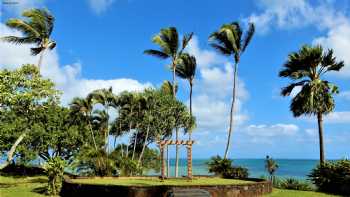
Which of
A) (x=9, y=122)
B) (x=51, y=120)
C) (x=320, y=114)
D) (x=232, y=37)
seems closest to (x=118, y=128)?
(x=51, y=120)

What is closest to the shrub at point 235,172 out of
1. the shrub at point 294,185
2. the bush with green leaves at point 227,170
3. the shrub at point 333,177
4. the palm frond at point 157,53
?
the bush with green leaves at point 227,170

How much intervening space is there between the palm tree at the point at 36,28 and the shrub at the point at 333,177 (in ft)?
74.4

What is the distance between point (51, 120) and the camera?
35031 mm

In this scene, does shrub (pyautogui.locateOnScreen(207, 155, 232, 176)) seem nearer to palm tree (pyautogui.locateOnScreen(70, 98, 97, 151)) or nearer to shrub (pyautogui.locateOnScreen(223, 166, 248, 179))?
shrub (pyautogui.locateOnScreen(223, 166, 248, 179))

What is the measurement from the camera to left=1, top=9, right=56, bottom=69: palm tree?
3192 cm

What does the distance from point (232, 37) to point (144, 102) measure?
11.0 metres

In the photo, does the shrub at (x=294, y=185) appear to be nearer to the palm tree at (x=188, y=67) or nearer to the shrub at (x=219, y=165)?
the shrub at (x=219, y=165)

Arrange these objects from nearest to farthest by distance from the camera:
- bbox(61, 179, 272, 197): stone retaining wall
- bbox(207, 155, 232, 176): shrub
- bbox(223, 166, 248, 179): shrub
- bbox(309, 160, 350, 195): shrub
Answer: bbox(61, 179, 272, 197): stone retaining wall → bbox(309, 160, 350, 195): shrub → bbox(223, 166, 248, 179): shrub → bbox(207, 155, 232, 176): shrub

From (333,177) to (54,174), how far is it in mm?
15433

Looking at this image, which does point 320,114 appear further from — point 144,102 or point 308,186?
point 144,102

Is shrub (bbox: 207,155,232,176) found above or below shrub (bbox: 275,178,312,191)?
above

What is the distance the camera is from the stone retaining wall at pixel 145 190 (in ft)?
55.9

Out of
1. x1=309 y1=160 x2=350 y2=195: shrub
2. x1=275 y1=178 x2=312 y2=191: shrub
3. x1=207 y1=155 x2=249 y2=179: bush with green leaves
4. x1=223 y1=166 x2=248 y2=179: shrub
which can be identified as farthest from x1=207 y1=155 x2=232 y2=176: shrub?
x1=309 y1=160 x2=350 y2=195: shrub

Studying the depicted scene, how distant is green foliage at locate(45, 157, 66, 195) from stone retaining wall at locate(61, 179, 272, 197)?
0.36m
